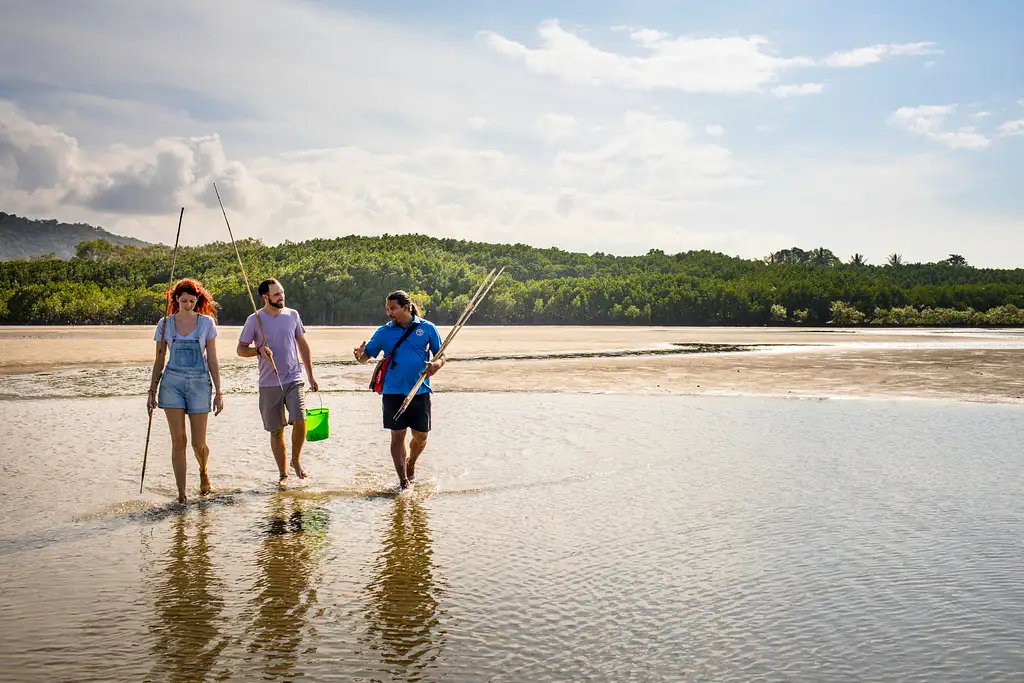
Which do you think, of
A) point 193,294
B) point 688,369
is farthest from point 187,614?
point 688,369

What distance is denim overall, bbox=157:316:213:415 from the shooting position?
318 inches

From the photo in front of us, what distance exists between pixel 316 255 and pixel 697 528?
15569 centimetres

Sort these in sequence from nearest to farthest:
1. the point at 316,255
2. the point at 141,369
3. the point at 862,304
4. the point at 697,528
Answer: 1. the point at 697,528
2. the point at 141,369
3. the point at 862,304
4. the point at 316,255

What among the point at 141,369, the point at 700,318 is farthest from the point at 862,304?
the point at 141,369

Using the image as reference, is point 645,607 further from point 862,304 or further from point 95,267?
point 95,267

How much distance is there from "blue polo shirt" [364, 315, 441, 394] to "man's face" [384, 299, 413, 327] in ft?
0.24

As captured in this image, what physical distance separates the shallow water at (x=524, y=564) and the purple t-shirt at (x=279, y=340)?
1138 mm

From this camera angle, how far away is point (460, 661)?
4.42m

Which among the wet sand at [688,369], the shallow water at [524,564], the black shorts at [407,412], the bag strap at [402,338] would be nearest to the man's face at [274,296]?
the bag strap at [402,338]

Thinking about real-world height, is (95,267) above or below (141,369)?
above

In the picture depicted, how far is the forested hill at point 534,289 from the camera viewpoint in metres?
110

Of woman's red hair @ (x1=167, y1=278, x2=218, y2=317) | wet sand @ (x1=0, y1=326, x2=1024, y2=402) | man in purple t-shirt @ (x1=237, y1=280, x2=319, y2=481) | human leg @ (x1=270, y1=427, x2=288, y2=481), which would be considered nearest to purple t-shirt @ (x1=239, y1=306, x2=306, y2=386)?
man in purple t-shirt @ (x1=237, y1=280, x2=319, y2=481)

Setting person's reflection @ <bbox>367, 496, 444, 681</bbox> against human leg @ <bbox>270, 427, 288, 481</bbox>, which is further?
human leg @ <bbox>270, 427, 288, 481</bbox>

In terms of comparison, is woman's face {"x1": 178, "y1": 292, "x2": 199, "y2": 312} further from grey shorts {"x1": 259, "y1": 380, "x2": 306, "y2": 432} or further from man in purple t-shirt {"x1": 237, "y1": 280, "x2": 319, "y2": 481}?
grey shorts {"x1": 259, "y1": 380, "x2": 306, "y2": 432}
